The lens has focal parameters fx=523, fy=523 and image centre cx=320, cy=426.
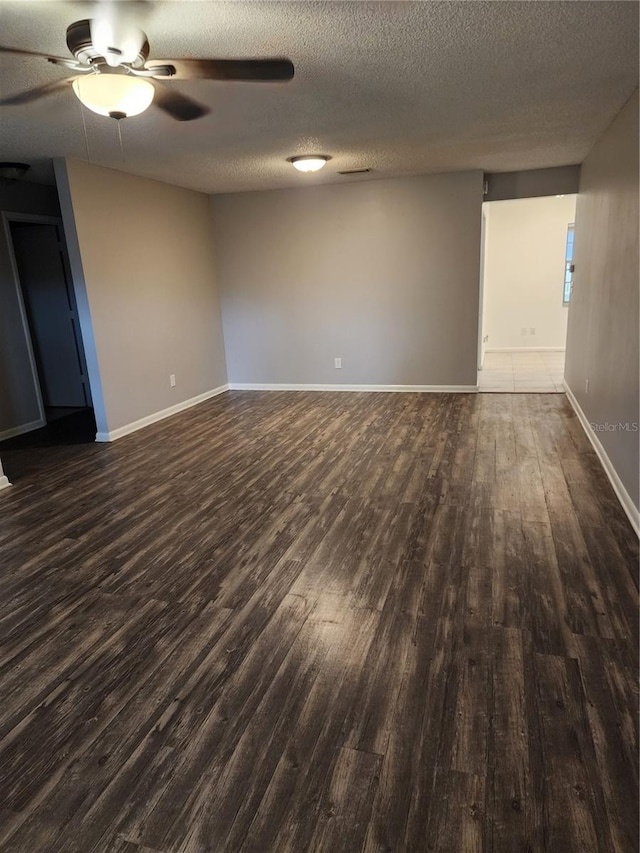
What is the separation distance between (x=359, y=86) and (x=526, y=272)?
6.37 metres

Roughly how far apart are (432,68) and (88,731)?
3.31 m

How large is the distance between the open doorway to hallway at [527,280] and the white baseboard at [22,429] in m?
6.05

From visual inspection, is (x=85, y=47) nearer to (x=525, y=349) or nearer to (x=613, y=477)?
(x=613, y=477)

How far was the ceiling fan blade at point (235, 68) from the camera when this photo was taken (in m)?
2.14

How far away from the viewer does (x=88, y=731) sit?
1.73 m

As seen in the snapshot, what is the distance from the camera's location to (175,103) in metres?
2.63

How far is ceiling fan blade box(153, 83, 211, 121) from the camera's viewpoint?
101 inches

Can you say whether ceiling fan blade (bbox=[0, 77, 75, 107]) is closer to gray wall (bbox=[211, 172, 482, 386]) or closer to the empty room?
the empty room

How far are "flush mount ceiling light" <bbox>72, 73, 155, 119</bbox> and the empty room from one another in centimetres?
1

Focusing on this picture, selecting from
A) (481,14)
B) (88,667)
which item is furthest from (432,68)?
(88,667)

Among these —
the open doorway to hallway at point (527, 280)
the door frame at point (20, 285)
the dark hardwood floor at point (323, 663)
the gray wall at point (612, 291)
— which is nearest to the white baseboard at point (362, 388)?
the gray wall at point (612, 291)

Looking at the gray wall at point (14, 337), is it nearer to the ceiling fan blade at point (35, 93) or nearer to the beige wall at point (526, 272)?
the ceiling fan blade at point (35, 93)

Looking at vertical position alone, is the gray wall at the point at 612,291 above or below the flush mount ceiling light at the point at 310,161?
below

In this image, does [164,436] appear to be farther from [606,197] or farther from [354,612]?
[606,197]
